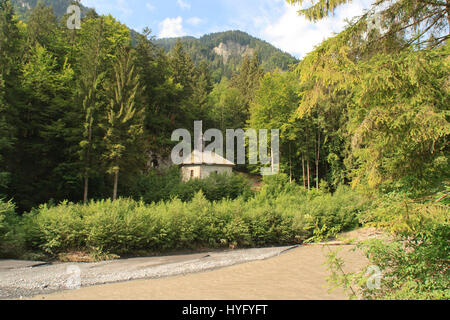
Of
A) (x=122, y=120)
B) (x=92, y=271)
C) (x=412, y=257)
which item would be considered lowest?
(x=92, y=271)

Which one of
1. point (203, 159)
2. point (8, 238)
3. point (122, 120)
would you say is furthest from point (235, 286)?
point (203, 159)

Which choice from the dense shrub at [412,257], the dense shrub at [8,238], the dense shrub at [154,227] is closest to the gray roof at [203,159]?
the dense shrub at [154,227]

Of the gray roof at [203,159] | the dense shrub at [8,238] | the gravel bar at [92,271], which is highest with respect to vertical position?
the gray roof at [203,159]

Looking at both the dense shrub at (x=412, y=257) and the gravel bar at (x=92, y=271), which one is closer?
the dense shrub at (x=412, y=257)

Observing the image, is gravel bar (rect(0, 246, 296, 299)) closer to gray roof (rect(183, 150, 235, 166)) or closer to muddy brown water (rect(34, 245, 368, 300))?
muddy brown water (rect(34, 245, 368, 300))

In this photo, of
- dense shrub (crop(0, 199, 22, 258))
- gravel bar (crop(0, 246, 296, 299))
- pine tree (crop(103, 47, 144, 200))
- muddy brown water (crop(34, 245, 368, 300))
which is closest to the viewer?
muddy brown water (crop(34, 245, 368, 300))

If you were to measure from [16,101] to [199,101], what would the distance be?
1168 inches

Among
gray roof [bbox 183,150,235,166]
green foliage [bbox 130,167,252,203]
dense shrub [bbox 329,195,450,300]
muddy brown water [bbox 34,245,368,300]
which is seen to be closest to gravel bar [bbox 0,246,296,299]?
muddy brown water [bbox 34,245,368,300]

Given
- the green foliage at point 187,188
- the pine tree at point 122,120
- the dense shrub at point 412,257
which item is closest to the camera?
the dense shrub at point 412,257

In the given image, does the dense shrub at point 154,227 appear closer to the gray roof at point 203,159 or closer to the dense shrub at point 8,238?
the dense shrub at point 8,238

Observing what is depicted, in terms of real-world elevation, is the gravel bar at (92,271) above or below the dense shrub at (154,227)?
below

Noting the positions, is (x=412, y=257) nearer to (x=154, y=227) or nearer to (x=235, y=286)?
(x=235, y=286)

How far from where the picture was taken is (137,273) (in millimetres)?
10789
